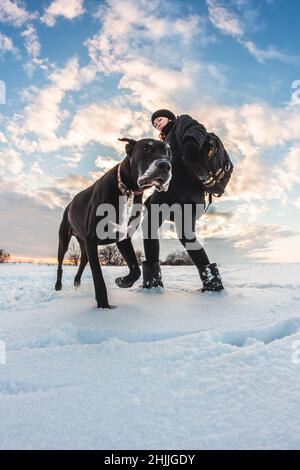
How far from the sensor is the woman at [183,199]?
4.00m

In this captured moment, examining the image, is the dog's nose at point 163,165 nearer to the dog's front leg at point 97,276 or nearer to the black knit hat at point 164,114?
the dog's front leg at point 97,276

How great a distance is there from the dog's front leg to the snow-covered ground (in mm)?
508

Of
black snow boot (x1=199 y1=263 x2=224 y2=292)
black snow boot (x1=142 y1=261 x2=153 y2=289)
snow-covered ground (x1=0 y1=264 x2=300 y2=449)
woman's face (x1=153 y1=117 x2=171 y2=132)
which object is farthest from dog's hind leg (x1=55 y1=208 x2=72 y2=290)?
snow-covered ground (x1=0 y1=264 x2=300 y2=449)

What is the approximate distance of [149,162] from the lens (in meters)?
3.62

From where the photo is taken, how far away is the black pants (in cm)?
422

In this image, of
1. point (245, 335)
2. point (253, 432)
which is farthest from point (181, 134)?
point (253, 432)

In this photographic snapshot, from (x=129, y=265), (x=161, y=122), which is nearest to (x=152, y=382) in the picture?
Answer: (x=129, y=265)

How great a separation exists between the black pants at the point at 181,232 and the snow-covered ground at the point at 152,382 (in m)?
1.37

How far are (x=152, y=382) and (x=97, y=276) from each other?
212 centimetres

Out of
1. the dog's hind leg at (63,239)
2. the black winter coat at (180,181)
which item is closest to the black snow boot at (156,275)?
the black winter coat at (180,181)

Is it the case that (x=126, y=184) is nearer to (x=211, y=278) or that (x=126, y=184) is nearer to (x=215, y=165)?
(x=215, y=165)

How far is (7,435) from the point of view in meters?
1.18

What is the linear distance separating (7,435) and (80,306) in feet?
7.55
